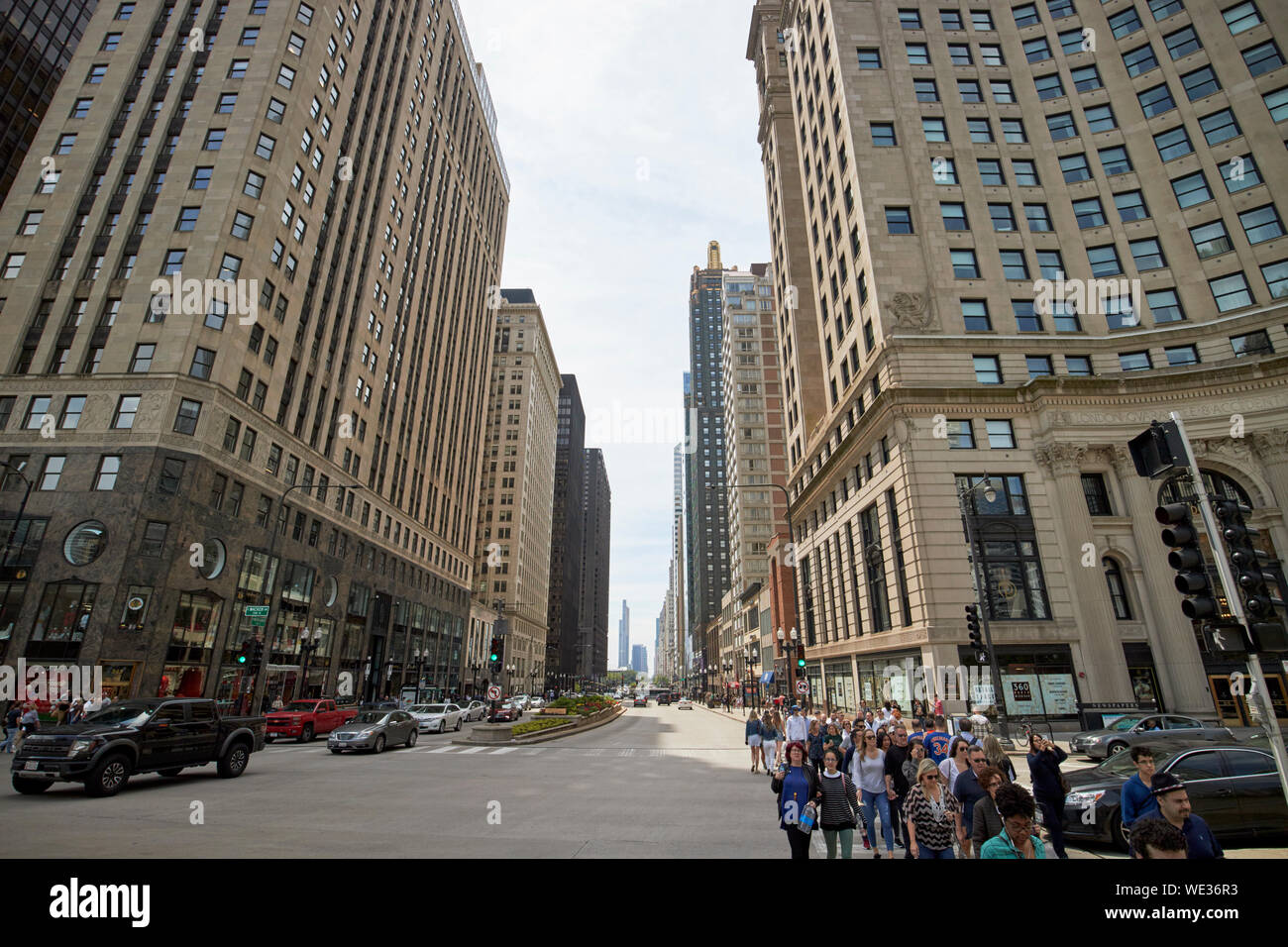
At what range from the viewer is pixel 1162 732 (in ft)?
49.4

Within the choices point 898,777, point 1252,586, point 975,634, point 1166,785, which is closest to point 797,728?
point 898,777

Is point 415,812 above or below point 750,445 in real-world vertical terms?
below

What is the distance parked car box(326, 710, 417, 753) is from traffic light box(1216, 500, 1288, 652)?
83.8 ft

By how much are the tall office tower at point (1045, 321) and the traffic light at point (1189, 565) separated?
2115 cm

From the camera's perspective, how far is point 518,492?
4422 inches

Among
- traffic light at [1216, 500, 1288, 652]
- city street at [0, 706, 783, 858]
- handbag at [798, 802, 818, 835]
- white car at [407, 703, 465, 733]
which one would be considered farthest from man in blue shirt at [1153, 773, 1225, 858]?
white car at [407, 703, 465, 733]

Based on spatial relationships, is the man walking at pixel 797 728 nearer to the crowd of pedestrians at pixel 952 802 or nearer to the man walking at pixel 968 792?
the crowd of pedestrians at pixel 952 802

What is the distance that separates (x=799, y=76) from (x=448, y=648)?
240ft

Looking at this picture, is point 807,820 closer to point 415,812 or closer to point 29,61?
point 415,812

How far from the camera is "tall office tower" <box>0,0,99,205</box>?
4809 cm

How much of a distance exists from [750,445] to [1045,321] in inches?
2427
